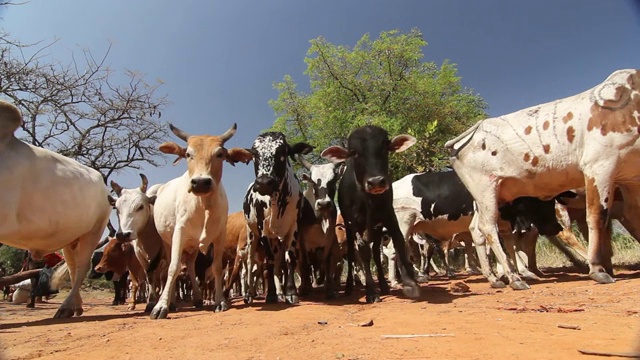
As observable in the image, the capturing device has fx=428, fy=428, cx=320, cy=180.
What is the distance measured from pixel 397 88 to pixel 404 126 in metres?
3.16

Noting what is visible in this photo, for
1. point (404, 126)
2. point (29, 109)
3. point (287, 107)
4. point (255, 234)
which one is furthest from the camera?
point (287, 107)

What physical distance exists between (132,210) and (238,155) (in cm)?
214

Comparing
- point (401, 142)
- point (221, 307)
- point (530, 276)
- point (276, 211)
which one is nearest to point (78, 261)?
point (221, 307)

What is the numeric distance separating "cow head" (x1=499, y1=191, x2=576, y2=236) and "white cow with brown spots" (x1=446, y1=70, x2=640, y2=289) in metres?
1.22

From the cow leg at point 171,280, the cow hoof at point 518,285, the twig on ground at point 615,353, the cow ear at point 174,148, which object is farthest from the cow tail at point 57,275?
the twig on ground at point 615,353

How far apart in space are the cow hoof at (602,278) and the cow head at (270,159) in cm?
438

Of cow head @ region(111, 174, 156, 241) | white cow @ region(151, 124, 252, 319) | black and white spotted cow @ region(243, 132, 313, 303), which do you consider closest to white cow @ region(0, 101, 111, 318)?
cow head @ region(111, 174, 156, 241)

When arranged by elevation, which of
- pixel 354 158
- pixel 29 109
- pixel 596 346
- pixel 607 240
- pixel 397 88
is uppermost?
pixel 397 88

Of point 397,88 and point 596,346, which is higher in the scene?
point 397,88

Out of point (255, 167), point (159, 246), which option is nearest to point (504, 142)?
point (255, 167)

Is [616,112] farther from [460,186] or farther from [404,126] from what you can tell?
[404,126]

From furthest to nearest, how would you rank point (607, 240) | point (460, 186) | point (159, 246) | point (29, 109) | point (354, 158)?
point (29, 109)
point (460, 186)
point (159, 246)
point (607, 240)
point (354, 158)

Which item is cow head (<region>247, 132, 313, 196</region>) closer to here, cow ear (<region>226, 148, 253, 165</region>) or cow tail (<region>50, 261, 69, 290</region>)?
cow ear (<region>226, 148, 253, 165</region>)

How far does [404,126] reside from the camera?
19047 mm
